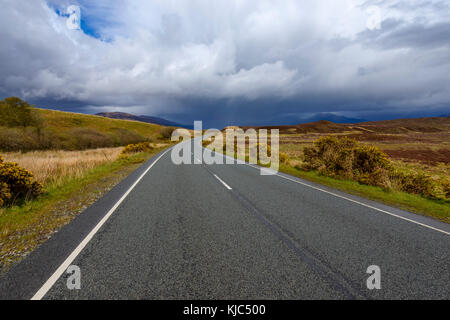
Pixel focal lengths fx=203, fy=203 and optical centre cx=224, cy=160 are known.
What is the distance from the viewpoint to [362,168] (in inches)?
448

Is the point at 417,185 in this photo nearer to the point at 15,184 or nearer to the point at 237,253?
the point at 237,253

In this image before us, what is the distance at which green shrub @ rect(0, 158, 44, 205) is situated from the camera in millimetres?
5906

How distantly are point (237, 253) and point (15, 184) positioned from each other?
741 centimetres

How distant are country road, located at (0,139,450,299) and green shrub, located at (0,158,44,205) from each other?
2.63 meters

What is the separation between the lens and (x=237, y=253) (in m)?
3.42

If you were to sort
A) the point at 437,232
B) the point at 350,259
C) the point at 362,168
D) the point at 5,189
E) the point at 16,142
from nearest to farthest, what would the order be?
1. the point at 350,259
2. the point at 437,232
3. the point at 5,189
4. the point at 362,168
5. the point at 16,142

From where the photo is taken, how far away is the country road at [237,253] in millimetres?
2574

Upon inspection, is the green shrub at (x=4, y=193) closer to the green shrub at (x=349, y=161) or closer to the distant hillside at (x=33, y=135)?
the green shrub at (x=349, y=161)

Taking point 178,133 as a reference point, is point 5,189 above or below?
below

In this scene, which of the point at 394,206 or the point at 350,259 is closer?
the point at 350,259

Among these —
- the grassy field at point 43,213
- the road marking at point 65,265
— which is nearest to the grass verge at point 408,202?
the road marking at point 65,265
